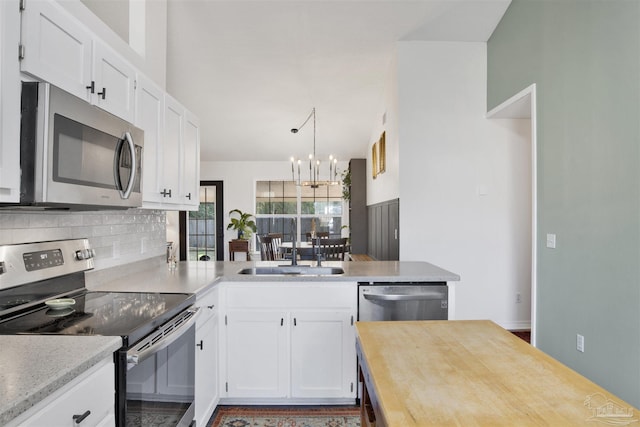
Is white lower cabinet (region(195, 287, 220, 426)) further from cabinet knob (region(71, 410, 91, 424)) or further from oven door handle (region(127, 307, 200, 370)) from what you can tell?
cabinet knob (region(71, 410, 91, 424))

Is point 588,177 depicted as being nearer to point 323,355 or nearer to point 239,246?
point 323,355

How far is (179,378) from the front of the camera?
1.71 m

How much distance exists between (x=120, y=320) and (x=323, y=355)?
134 cm

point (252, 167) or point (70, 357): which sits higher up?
point (252, 167)

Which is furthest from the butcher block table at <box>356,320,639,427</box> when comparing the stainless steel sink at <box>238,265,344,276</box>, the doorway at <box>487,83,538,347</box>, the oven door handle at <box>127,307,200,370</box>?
the doorway at <box>487,83,538,347</box>

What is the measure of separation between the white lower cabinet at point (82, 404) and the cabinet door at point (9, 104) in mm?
→ 628

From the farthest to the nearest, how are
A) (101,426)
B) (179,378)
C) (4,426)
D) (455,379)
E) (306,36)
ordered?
(306,36) < (179,378) < (101,426) < (455,379) < (4,426)

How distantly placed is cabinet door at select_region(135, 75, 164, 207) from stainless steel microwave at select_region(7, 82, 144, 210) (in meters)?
0.29

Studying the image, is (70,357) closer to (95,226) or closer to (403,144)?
(95,226)

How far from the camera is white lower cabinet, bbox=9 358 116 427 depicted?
35.7 inches

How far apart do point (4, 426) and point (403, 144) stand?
3.69 metres

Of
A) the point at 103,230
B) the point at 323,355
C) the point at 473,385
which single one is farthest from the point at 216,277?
the point at 473,385

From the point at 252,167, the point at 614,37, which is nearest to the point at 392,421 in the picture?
the point at 614,37

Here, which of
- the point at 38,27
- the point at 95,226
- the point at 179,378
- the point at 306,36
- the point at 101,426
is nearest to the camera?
the point at 101,426
